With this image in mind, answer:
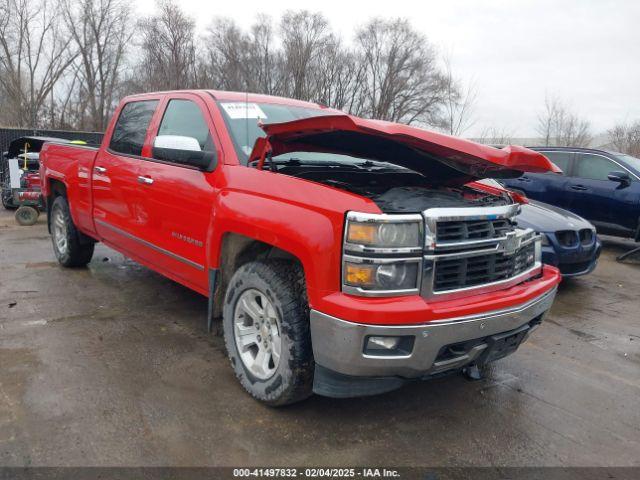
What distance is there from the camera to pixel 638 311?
5312mm

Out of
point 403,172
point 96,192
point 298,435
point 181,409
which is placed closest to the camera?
point 298,435

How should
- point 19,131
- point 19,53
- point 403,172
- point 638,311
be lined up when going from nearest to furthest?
1. point 403,172
2. point 638,311
3. point 19,131
4. point 19,53

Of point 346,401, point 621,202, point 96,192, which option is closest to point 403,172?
point 346,401

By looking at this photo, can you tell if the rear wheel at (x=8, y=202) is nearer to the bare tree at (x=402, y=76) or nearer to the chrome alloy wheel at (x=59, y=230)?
the chrome alloy wheel at (x=59, y=230)

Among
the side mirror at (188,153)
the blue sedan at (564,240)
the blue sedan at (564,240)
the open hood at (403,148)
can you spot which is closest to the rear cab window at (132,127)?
the side mirror at (188,153)

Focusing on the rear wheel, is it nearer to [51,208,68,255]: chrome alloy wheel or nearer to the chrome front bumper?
[51,208,68,255]: chrome alloy wheel

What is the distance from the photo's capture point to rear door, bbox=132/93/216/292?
11.1ft

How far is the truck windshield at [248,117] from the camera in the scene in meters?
3.36

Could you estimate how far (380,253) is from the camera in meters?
2.33

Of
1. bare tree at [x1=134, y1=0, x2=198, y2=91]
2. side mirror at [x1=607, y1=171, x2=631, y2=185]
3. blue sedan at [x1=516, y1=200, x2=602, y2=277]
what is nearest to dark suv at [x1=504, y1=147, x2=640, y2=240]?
side mirror at [x1=607, y1=171, x2=631, y2=185]

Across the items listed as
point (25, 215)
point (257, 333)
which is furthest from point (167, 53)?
point (257, 333)

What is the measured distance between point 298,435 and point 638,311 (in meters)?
4.36

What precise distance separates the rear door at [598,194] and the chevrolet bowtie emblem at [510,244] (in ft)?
20.6

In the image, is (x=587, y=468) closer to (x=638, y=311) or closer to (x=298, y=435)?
(x=298, y=435)
